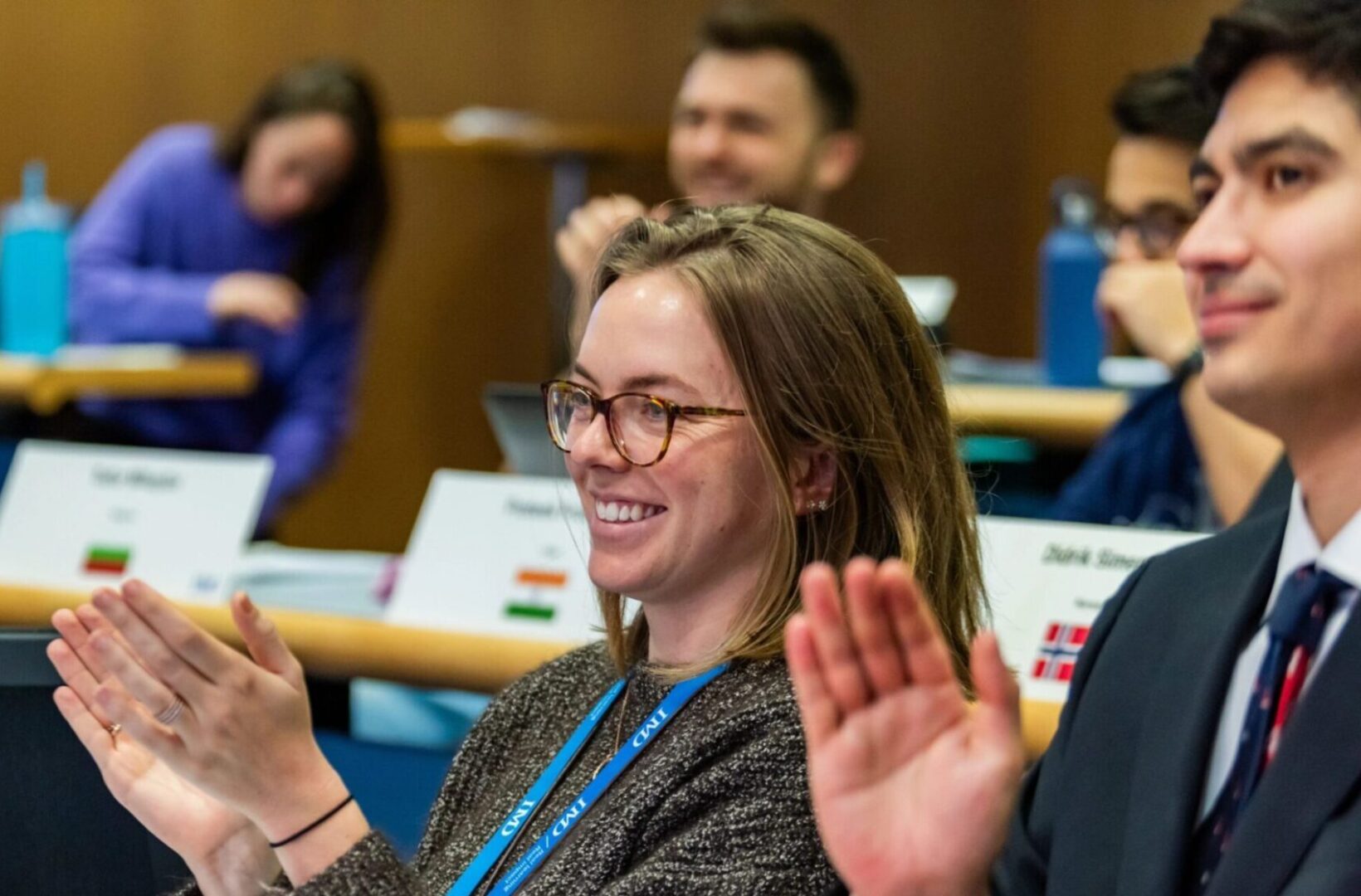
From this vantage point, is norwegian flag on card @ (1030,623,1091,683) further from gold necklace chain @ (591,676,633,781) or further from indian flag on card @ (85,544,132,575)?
indian flag on card @ (85,544,132,575)

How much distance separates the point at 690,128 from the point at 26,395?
1516mm

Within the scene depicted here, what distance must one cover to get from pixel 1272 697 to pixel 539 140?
4836 mm

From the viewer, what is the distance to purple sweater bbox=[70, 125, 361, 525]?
430 cm

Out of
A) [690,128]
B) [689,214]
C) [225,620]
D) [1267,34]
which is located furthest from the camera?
[690,128]

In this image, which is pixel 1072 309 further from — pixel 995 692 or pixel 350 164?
pixel 995 692

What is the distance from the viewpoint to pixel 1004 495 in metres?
3.86

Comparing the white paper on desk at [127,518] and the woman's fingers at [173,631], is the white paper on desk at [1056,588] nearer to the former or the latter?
the woman's fingers at [173,631]

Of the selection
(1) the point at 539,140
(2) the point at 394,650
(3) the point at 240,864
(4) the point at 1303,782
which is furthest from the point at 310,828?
(1) the point at 539,140

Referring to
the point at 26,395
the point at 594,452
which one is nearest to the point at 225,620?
the point at 594,452

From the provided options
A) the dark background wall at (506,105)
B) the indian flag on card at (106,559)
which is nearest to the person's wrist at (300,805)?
the indian flag on card at (106,559)

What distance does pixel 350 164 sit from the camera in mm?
4273

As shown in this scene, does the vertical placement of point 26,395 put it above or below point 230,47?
below

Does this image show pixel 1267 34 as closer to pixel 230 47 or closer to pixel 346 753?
pixel 346 753

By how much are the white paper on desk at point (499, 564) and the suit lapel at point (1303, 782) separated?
1308 mm
